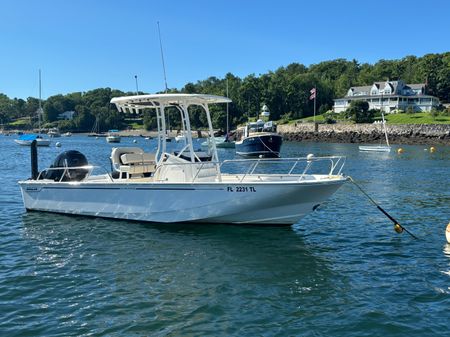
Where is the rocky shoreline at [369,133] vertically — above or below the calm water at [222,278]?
above

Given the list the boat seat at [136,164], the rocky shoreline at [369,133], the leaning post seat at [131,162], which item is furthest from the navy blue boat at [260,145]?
the rocky shoreline at [369,133]

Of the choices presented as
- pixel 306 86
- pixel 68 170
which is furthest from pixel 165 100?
pixel 306 86

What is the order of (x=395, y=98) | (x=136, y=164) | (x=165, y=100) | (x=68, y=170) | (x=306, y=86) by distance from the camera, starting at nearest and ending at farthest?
(x=165, y=100) → (x=136, y=164) → (x=68, y=170) → (x=395, y=98) → (x=306, y=86)

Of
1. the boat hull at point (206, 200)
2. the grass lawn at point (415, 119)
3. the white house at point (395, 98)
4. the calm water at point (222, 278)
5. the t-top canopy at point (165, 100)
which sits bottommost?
the calm water at point (222, 278)

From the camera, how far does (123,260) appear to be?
423 inches

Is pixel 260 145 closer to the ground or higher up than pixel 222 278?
higher up

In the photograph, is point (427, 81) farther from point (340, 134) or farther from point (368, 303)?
point (368, 303)

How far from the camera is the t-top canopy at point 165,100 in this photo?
44.6 ft

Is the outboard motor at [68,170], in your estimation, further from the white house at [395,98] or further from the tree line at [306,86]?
the white house at [395,98]

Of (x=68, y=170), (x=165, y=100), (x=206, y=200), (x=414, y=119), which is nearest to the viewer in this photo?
(x=206, y=200)

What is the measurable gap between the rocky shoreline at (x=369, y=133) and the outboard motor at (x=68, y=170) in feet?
236

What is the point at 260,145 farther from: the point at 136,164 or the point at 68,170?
the point at 68,170

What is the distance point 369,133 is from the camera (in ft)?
288

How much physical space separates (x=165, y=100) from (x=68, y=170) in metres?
4.24
